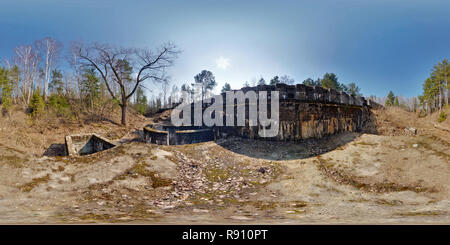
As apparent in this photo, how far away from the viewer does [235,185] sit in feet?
22.0

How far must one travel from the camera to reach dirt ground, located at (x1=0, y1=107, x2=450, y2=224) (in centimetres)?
399

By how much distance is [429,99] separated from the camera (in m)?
33.7

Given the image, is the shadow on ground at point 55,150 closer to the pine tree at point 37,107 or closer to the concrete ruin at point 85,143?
the concrete ruin at point 85,143

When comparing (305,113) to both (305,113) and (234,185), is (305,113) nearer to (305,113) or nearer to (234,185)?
(305,113)

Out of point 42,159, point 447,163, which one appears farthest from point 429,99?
point 42,159

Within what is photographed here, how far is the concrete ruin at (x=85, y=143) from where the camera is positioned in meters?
13.4

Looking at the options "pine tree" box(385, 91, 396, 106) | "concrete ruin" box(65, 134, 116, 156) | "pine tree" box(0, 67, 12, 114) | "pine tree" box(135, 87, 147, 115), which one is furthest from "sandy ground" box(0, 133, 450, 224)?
"pine tree" box(385, 91, 396, 106)

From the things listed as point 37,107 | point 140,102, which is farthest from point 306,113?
point 140,102

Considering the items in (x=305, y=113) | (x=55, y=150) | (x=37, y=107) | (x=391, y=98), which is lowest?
(x=55, y=150)

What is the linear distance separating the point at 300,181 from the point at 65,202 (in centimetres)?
716

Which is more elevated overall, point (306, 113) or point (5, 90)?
point (5, 90)

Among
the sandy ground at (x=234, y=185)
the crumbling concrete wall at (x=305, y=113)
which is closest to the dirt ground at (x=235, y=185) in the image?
the sandy ground at (x=234, y=185)

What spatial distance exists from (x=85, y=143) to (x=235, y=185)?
13327 millimetres

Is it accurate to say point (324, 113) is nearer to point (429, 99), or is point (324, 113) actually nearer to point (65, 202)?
point (65, 202)
